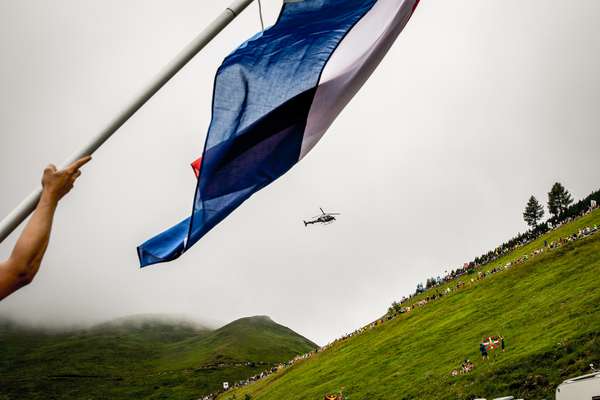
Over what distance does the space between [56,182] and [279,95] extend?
156 inches

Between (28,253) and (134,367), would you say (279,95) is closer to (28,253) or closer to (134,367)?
(28,253)

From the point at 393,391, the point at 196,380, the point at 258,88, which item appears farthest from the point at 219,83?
the point at 196,380

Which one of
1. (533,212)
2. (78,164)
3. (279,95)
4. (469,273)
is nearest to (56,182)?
(78,164)

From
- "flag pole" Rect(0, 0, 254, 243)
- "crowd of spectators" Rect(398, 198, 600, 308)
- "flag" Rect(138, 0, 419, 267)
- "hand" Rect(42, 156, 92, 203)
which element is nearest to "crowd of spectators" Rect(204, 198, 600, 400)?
"crowd of spectators" Rect(398, 198, 600, 308)

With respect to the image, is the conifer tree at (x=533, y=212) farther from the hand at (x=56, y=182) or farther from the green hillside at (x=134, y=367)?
the hand at (x=56, y=182)

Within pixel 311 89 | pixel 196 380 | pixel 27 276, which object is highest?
pixel 311 89

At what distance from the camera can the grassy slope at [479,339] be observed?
1009 inches

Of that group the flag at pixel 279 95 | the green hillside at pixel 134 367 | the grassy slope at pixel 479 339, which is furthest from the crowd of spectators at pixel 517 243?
the flag at pixel 279 95

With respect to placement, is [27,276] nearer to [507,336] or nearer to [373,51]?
[373,51]

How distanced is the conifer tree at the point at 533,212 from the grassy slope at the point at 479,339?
7293 cm

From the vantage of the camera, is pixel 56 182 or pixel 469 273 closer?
pixel 56 182

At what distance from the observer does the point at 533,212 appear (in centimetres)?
14350

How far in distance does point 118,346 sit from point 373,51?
20716cm

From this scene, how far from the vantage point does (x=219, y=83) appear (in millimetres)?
6543
